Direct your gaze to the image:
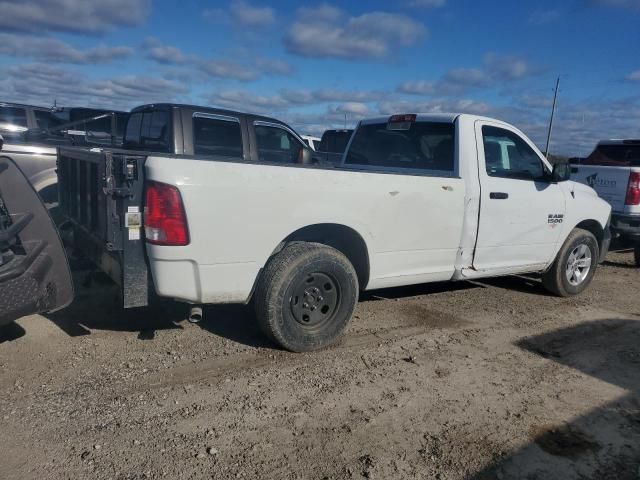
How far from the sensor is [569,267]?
22.0ft

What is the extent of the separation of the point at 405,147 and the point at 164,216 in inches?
124

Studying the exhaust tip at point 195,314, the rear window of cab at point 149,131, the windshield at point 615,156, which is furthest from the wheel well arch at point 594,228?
the rear window of cab at point 149,131

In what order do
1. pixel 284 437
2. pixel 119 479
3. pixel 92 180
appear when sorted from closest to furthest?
pixel 119 479
pixel 284 437
pixel 92 180

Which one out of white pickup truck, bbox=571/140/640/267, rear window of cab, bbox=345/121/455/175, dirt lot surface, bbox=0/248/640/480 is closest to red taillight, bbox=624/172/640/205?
white pickup truck, bbox=571/140/640/267

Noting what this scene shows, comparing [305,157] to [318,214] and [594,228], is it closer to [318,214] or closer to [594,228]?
[318,214]

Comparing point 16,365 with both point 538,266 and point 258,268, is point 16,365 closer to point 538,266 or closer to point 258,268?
point 258,268

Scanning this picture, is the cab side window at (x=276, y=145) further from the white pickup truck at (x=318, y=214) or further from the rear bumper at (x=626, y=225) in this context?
the rear bumper at (x=626, y=225)

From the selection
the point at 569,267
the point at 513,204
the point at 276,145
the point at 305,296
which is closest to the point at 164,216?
the point at 305,296

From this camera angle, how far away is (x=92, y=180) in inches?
168

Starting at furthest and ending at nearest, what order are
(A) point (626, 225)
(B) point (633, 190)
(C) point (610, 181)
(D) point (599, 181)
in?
(D) point (599, 181), (C) point (610, 181), (A) point (626, 225), (B) point (633, 190)

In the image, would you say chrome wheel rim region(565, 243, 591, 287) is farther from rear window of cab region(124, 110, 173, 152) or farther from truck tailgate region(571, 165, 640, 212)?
rear window of cab region(124, 110, 173, 152)

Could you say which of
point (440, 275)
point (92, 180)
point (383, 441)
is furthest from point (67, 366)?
point (440, 275)

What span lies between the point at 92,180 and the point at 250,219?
132 centimetres

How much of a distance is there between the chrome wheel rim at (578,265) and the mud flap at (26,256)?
555cm
